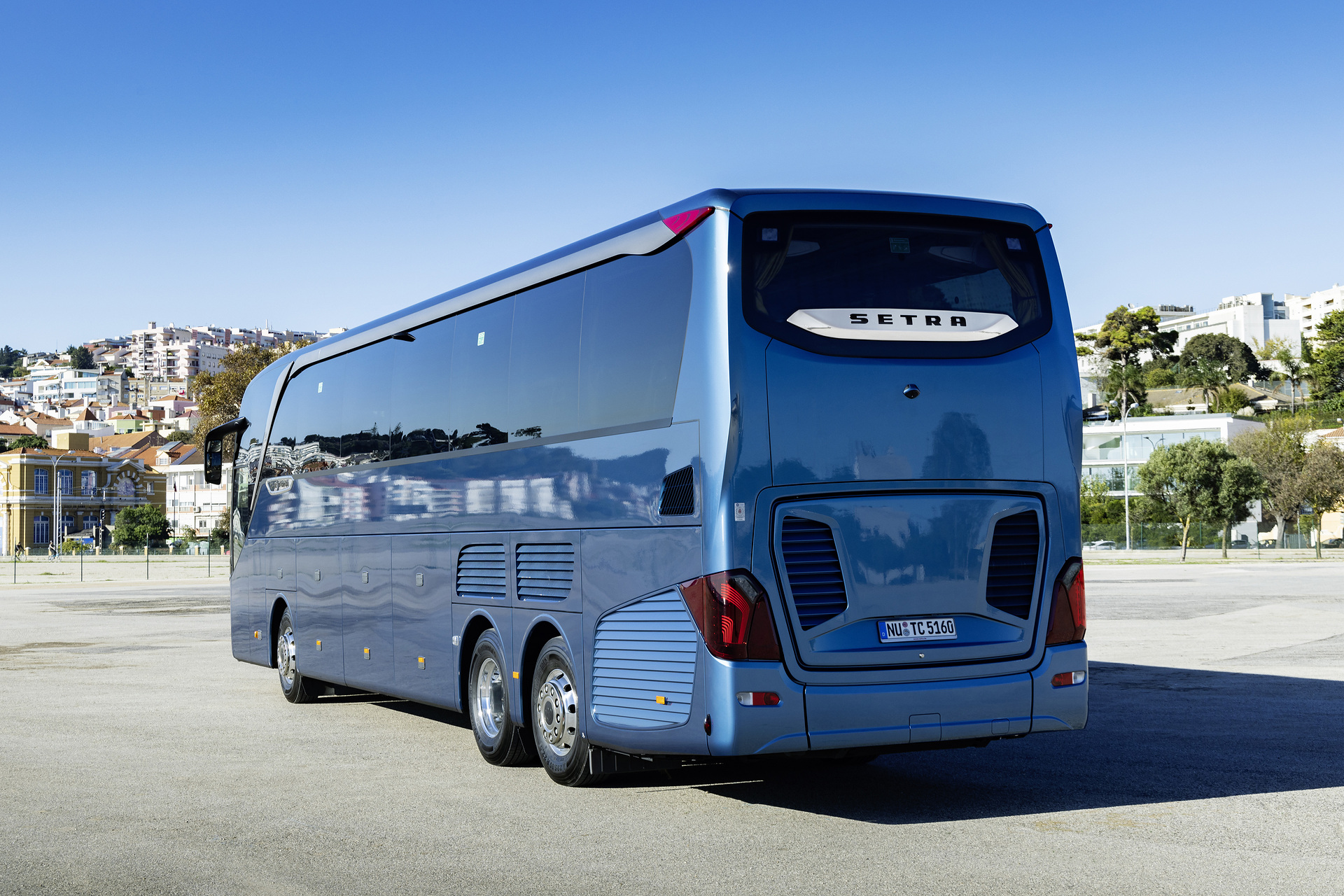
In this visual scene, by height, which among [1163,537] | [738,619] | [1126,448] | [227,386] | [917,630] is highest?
[227,386]

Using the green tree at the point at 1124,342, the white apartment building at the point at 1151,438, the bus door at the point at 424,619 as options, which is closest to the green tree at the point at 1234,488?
the white apartment building at the point at 1151,438

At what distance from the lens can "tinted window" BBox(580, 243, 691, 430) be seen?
26.1 feet

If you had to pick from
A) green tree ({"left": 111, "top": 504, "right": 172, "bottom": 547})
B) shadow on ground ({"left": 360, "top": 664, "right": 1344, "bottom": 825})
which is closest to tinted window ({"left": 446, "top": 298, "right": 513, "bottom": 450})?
shadow on ground ({"left": 360, "top": 664, "right": 1344, "bottom": 825})

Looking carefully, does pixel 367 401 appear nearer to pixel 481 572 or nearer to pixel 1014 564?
pixel 481 572

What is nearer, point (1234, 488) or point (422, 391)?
point (422, 391)

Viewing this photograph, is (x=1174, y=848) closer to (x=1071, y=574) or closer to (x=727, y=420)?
(x=1071, y=574)

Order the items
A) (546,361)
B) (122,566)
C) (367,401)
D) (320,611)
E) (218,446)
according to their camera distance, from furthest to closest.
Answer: (122,566)
(218,446)
(320,611)
(367,401)
(546,361)

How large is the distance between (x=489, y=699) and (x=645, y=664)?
2.54 meters

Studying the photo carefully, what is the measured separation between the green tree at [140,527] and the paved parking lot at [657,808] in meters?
115

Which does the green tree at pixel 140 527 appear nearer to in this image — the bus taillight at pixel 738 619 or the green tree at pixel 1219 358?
the green tree at pixel 1219 358

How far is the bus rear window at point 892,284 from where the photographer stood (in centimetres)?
770

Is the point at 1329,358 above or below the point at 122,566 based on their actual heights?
above

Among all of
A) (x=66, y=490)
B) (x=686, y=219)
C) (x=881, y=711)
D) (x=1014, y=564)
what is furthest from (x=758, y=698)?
(x=66, y=490)

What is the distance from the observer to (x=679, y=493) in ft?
25.4
